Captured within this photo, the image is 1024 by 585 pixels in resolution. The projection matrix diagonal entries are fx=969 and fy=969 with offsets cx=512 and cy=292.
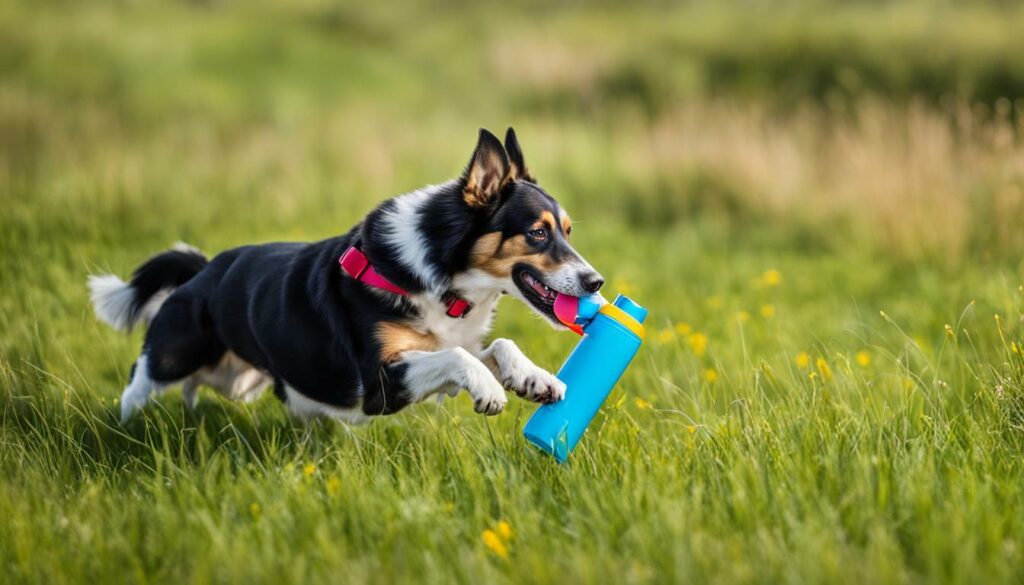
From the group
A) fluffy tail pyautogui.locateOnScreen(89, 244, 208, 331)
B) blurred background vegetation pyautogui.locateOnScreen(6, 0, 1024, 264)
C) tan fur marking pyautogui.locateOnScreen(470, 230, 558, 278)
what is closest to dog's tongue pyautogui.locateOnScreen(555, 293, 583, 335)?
tan fur marking pyautogui.locateOnScreen(470, 230, 558, 278)

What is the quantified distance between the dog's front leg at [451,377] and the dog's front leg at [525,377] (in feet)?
0.26

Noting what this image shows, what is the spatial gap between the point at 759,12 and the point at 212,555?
16523mm

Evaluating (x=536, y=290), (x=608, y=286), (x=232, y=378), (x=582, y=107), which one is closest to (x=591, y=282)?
(x=536, y=290)

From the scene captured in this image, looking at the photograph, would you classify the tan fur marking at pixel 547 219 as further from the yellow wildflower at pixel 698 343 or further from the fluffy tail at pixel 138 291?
the fluffy tail at pixel 138 291

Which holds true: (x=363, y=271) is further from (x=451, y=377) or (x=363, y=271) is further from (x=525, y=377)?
(x=525, y=377)

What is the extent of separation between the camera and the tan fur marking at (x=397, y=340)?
3.80m

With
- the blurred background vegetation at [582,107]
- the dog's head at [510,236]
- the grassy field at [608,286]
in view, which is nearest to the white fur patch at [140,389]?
the grassy field at [608,286]

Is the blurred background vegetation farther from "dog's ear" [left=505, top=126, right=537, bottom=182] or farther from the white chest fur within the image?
the white chest fur

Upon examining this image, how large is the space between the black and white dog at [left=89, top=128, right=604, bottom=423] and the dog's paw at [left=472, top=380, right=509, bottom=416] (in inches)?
5.7

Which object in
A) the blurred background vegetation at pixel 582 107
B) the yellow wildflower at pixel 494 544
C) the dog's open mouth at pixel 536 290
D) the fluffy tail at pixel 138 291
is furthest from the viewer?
the blurred background vegetation at pixel 582 107

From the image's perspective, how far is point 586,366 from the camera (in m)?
3.57

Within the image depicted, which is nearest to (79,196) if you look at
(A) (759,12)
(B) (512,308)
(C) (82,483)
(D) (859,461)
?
(B) (512,308)

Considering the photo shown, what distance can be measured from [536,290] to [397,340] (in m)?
0.59

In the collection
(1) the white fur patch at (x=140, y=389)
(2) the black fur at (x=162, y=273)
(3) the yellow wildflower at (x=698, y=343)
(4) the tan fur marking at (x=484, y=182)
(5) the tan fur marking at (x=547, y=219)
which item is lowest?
(3) the yellow wildflower at (x=698, y=343)
